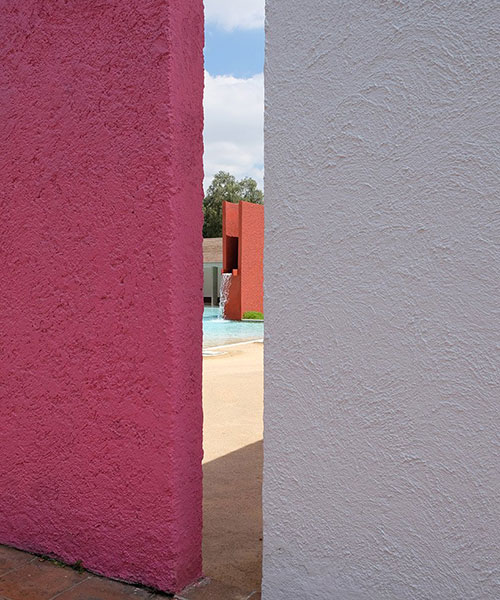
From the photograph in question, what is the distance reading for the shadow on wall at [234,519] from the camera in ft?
9.68

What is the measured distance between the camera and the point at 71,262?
2.78 m

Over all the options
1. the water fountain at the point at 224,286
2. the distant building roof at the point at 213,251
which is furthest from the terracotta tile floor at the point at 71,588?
the distant building roof at the point at 213,251

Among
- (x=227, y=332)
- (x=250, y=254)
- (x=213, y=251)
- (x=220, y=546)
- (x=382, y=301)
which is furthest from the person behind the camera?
(x=213, y=251)

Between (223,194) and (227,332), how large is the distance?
2501 centimetres

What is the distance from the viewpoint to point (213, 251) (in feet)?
105

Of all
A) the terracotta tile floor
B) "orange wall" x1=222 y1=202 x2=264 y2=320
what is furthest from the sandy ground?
"orange wall" x1=222 y1=202 x2=264 y2=320

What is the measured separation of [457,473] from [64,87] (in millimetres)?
2461

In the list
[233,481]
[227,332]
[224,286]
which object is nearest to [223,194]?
[224,286]

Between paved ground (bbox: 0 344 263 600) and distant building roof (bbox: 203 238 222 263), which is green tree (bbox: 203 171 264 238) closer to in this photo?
distant building roof (bbox: 203 238 222 263)

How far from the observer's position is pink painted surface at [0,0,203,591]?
2.53 m

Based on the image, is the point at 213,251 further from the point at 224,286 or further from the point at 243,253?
the point at 243,253

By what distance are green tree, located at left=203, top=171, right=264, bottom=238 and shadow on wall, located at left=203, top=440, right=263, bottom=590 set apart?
35411 millimetres

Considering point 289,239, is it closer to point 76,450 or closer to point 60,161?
point 60,161

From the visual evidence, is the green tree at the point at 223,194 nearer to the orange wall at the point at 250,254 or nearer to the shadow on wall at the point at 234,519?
the orange wall at the point at 250,254
